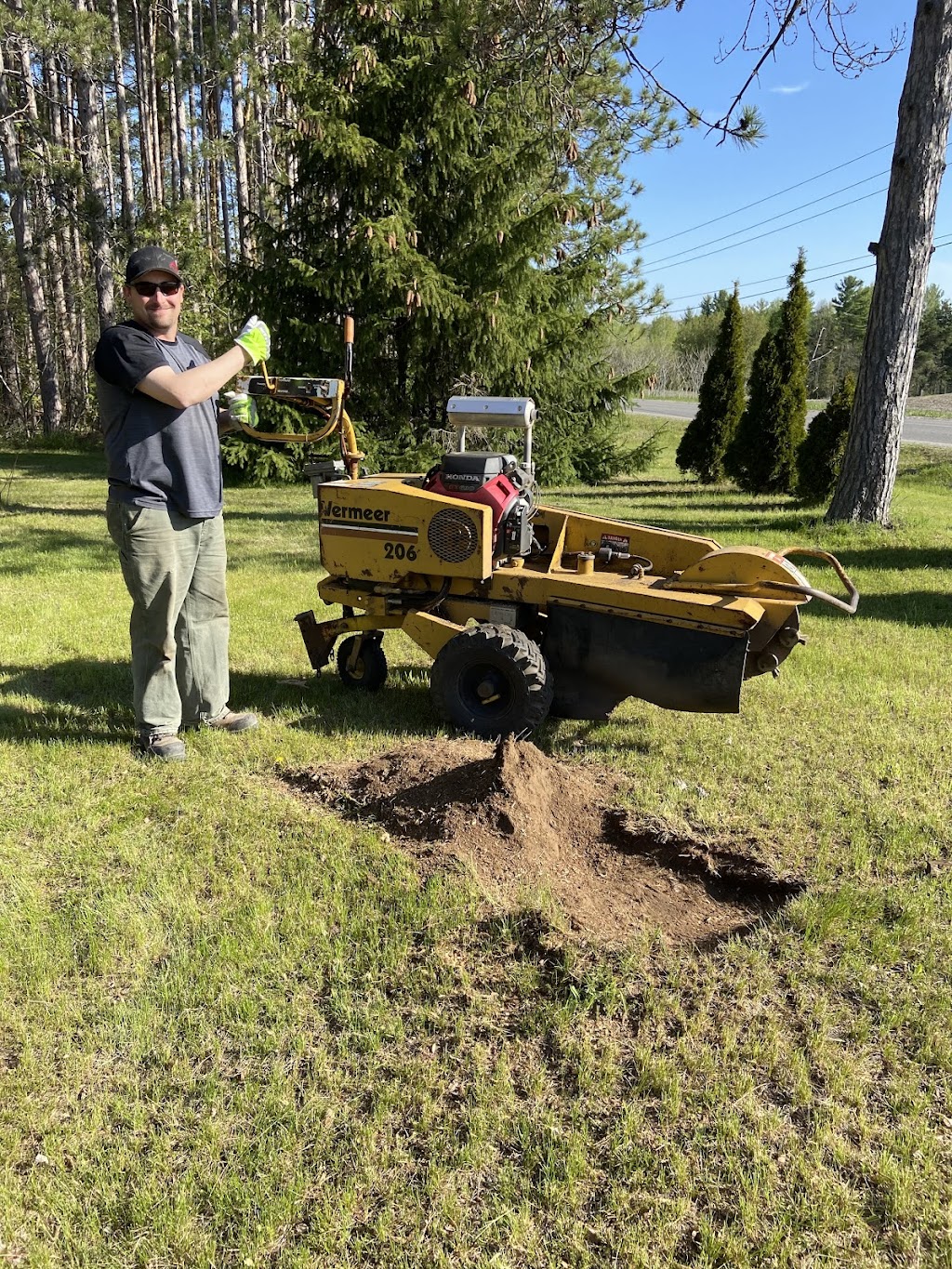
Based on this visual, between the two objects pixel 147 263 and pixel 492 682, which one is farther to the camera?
pixel 492 682

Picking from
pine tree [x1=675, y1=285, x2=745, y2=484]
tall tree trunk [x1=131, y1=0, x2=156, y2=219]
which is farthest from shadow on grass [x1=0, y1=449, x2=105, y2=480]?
pine tree [x1=675, y1=285, x2=745, y2=484]

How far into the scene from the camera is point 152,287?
365 centimetres

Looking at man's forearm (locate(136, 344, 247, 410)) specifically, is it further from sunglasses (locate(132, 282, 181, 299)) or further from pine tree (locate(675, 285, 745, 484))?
pine tree (locate(675, 285, 745, 484))

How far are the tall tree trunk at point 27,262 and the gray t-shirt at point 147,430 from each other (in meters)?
17.4

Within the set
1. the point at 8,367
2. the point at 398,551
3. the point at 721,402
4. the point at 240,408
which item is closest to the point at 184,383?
the point at 240,408

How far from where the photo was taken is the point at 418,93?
12031 mm

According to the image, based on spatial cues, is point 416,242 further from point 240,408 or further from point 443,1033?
point 443,1033

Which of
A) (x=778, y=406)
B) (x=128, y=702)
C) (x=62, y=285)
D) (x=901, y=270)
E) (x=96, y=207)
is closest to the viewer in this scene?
(x=128, y=702)

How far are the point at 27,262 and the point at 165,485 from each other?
1810 centimetres

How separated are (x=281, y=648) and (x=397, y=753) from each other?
2.22 metres

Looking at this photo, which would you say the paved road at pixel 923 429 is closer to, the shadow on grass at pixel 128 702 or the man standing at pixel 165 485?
the shadow on grass at pixel 128 702

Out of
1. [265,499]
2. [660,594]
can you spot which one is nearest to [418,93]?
[265,499]

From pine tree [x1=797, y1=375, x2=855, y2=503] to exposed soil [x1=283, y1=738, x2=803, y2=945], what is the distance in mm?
9563

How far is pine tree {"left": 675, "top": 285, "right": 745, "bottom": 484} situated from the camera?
15.8 m
